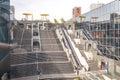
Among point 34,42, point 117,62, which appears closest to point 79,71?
point 117,62

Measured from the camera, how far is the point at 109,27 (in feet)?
102

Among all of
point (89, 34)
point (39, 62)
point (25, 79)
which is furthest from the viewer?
point (89, 34)

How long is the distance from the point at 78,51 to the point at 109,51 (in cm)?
535

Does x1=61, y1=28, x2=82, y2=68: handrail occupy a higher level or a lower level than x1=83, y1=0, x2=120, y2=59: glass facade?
lower

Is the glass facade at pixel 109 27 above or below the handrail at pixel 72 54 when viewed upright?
above

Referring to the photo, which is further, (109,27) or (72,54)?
(72,54)

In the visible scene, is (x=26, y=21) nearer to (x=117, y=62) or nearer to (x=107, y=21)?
(x=107, y=21)

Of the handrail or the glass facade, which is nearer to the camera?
the glass facade

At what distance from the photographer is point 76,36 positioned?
4162cm

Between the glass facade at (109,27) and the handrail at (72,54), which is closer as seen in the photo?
the glass facade at (109,27)

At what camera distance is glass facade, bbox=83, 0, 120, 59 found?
28.4 metres

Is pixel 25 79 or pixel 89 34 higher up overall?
pixel 89 34

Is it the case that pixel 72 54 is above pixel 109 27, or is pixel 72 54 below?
below

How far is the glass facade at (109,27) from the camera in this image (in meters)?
28.4
